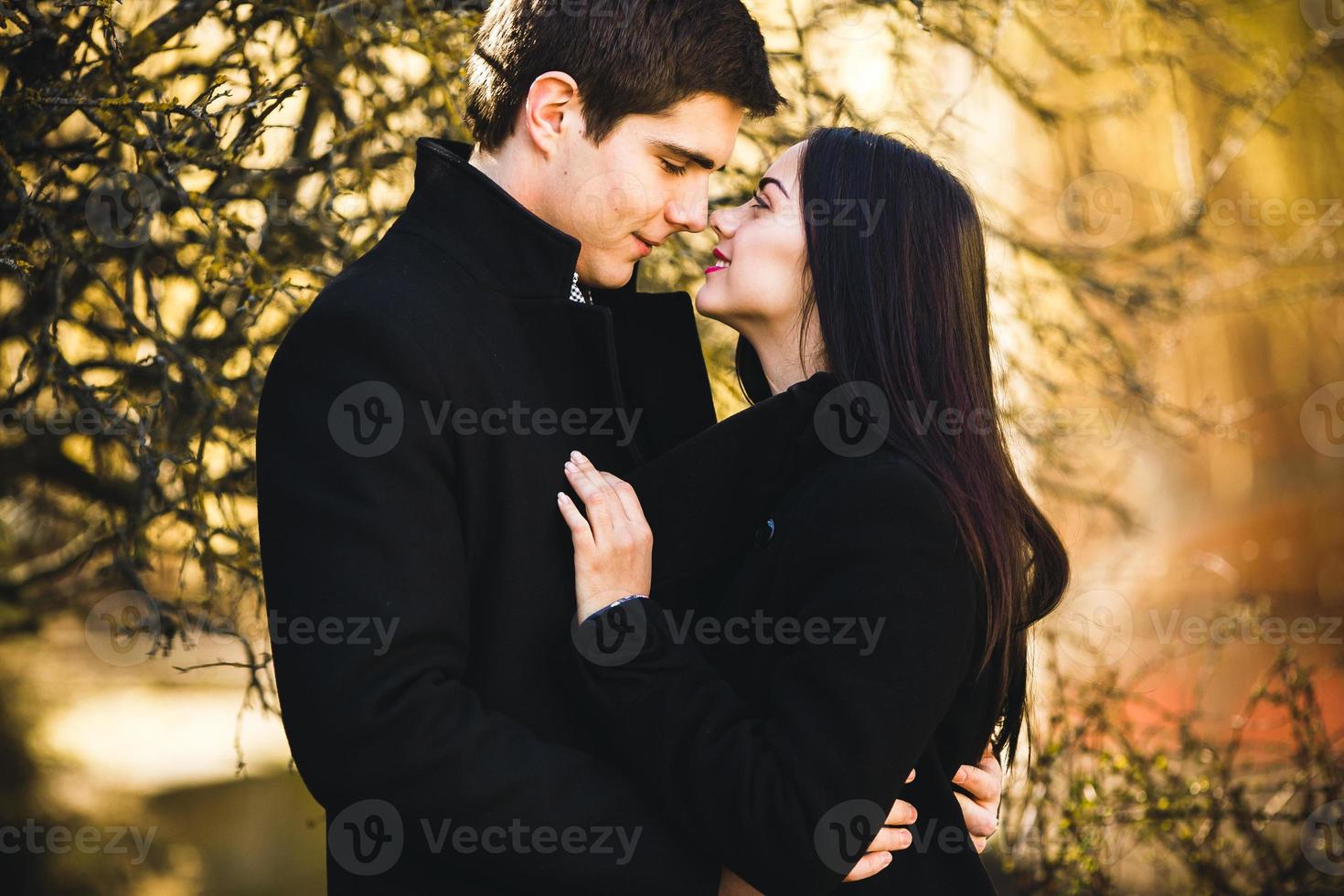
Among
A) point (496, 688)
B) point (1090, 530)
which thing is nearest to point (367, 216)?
point (496, 688)

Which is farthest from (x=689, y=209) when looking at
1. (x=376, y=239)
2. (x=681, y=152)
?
(x=376, y=239)

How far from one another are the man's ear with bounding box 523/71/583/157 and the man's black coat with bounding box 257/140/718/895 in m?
0.17

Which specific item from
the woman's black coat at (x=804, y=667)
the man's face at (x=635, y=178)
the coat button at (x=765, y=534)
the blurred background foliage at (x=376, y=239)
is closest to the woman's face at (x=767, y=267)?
the man's face at (x=635, y=178)

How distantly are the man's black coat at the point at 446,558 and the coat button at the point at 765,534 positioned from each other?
289 mm

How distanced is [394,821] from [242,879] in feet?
16.3

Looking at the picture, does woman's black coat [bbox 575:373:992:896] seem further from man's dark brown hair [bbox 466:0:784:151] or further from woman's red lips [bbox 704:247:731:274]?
man's dark brown hair [bbox 466:0:784:151]

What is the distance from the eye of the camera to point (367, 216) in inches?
120

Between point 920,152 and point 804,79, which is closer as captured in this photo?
point 920,152

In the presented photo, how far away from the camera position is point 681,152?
2.00 metres

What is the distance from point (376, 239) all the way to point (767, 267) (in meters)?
1.40

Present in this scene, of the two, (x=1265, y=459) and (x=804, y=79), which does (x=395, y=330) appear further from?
(x=1265, y=459)

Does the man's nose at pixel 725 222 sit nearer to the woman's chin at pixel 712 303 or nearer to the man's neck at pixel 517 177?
the woman's chin at pixel 712 303

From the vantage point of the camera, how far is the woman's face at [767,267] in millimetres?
2088

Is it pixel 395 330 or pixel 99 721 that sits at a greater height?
pixel 395 330
